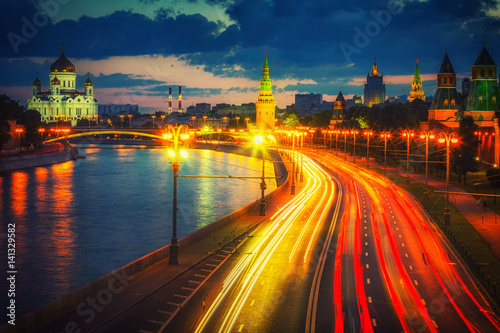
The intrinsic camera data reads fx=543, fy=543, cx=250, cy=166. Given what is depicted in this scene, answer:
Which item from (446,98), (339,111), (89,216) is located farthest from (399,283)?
(339,111)

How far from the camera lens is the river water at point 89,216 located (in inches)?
1184

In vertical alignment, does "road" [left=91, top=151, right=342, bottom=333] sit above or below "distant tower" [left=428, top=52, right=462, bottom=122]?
below

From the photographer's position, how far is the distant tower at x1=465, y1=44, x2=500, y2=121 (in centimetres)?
9576

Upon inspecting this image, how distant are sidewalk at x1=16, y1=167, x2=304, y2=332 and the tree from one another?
2939 cm

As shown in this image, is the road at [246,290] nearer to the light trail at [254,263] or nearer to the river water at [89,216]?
the light trail at [254,263]

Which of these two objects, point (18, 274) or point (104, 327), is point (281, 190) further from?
point (104, 327)

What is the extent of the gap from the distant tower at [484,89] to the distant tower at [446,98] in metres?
10.8

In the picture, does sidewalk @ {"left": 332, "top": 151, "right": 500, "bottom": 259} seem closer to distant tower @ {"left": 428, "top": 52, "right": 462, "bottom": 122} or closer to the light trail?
the light trail

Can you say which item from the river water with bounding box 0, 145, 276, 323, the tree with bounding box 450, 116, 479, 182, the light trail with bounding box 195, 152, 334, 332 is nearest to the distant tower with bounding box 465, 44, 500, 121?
the river water with bounding box 0, 145, 276, 323

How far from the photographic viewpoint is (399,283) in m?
21.1

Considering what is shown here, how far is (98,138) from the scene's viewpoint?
198 metres

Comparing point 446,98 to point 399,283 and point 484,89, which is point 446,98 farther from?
point 399,283

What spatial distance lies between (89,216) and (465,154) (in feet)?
124

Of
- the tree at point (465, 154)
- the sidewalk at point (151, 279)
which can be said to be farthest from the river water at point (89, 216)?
the tree at point (465, 154)
